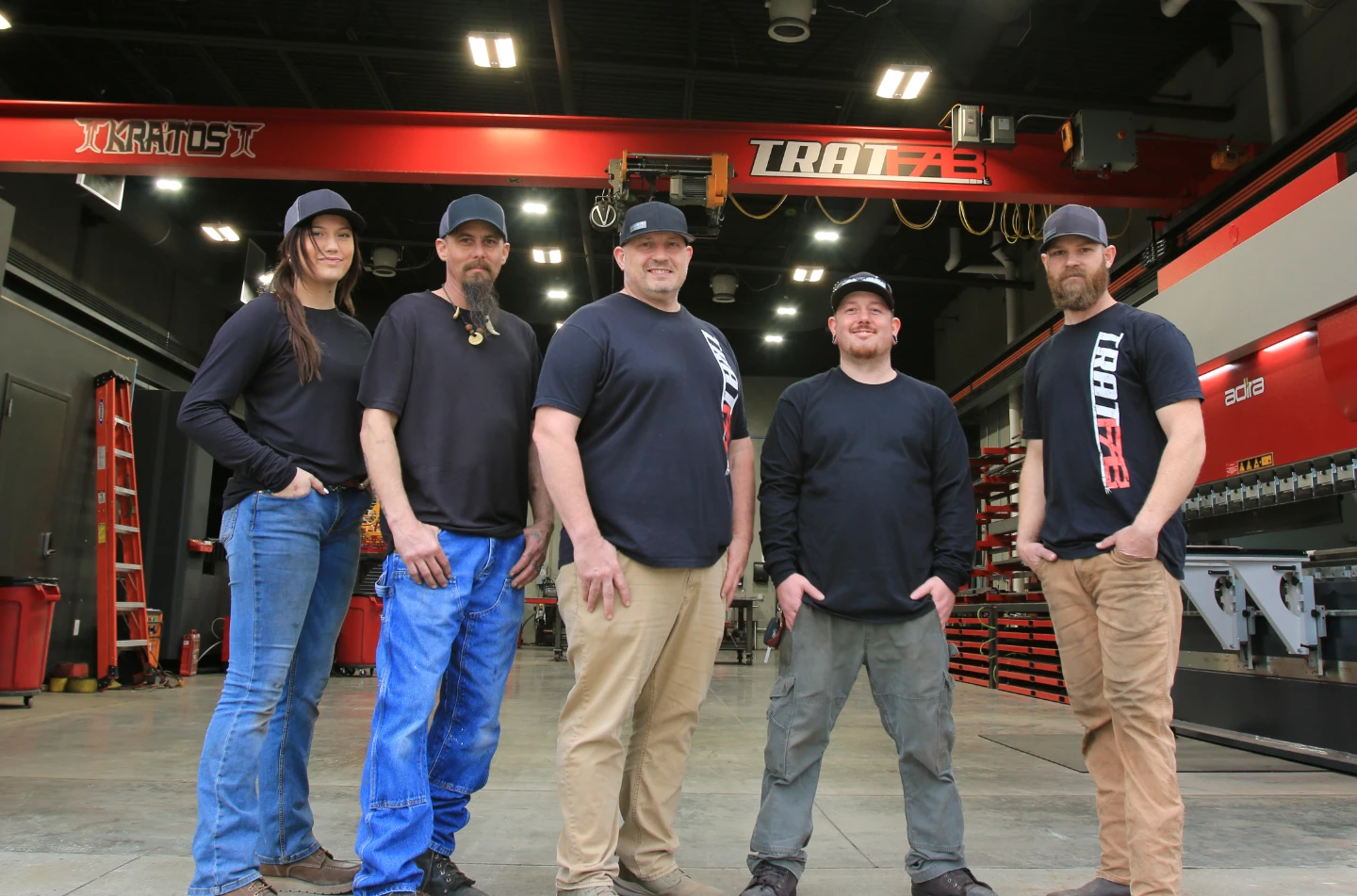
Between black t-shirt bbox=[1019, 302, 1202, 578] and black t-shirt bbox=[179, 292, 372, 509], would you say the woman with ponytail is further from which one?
black t-shirt bbox=[1019, 302, 1202, 578]

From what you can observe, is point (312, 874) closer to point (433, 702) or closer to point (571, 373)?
point (433, 702)

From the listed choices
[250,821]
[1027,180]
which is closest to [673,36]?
[1027,180]

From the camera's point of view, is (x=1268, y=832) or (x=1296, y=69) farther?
(x=1296, y=69)

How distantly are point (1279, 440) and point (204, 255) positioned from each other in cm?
1313

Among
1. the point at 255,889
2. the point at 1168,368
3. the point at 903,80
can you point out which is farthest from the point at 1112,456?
the point at 903,80

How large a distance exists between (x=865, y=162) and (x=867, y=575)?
513cm

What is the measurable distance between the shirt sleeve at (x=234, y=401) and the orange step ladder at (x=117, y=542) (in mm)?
6291

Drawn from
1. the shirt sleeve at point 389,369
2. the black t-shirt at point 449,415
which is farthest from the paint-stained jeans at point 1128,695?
the shirt sleeve at point 389,369

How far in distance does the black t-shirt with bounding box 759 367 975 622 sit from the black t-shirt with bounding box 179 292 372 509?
0.94m

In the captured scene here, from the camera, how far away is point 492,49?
6.58 meters

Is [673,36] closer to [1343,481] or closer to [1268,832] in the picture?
[1343,481]

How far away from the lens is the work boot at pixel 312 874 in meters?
1.95

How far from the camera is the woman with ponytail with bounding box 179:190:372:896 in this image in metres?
1.75

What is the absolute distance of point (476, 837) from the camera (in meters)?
2.44
